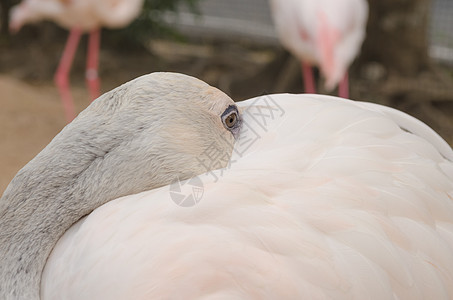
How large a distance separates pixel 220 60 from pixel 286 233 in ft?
17.1

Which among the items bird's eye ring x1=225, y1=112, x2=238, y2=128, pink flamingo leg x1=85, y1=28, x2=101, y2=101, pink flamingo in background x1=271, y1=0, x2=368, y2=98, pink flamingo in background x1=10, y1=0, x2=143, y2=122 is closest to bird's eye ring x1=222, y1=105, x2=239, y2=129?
bird's eye ring x1=225, y1=112, x2=238, y2=128

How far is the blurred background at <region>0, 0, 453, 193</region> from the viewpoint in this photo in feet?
15.3

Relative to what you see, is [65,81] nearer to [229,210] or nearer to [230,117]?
[230,117]

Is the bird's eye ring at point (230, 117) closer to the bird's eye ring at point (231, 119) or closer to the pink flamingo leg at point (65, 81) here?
the bird's eye ring at point (231, 119)

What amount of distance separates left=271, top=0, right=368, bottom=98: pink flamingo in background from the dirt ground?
5.13ft

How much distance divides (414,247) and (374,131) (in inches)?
12.9

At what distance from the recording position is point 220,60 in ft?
20.4

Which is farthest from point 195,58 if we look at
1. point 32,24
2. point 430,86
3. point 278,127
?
point 278,127

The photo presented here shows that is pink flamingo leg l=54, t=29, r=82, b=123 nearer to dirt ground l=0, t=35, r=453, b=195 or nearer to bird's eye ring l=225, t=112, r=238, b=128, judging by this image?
dirt ground l=0, t=35, r=453, b=195

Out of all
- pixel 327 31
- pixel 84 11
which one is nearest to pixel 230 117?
pixel 327 31

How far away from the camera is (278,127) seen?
1.45 m

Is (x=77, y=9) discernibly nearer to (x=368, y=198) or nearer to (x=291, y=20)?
(x=291, y=20)

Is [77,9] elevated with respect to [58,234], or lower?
lower

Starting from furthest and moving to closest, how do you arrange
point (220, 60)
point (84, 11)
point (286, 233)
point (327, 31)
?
point (220, 60), point (84, 11), point (327, 31), point (286, 233)
